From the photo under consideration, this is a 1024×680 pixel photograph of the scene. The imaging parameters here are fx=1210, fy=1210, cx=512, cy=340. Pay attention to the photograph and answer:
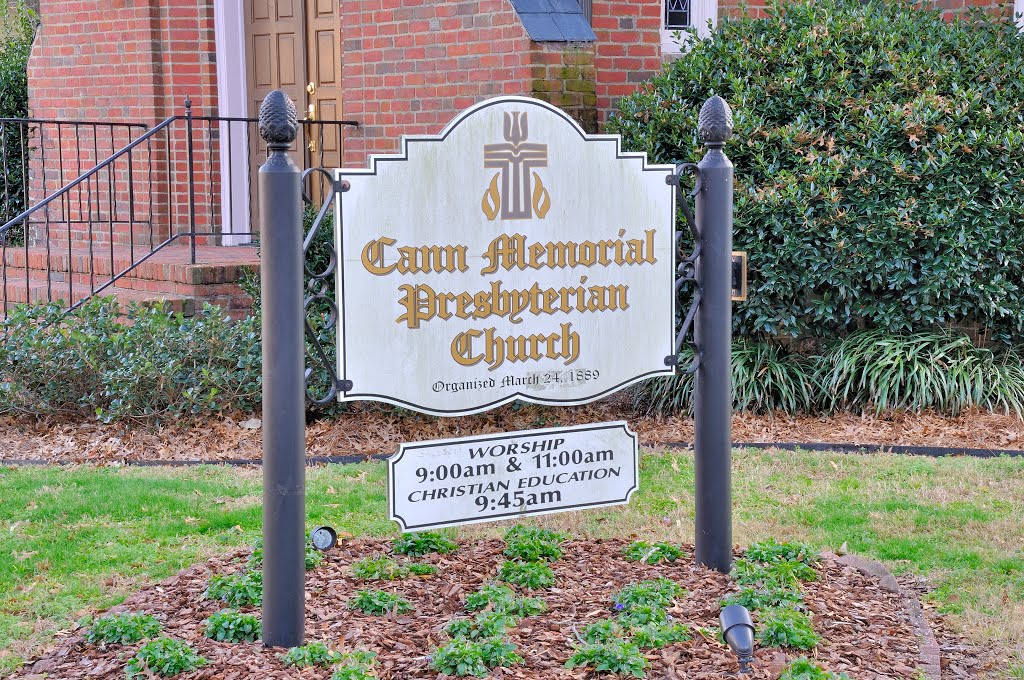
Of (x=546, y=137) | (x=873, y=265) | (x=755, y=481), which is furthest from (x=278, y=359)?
(x=873, y=265)

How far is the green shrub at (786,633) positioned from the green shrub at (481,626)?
0.76 meters

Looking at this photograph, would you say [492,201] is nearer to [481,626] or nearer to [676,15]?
[481,626]

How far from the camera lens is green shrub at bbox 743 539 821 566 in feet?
14.3

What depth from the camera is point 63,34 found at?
1111cm

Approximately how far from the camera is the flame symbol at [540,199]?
13.0 feet

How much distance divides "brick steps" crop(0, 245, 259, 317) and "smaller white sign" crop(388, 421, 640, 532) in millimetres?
4071

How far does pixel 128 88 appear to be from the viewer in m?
10.6

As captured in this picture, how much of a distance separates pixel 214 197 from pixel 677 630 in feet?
25.2

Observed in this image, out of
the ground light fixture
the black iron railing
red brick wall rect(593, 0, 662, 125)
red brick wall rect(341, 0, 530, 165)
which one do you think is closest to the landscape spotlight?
the ground light fixture

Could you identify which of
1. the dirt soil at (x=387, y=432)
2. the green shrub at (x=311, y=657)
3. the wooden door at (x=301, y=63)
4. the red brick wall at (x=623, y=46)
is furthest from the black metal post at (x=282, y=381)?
the wooden door at (x=301, y=63)

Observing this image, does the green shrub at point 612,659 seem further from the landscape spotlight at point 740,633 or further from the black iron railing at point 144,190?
the black iron railing at point 144,190

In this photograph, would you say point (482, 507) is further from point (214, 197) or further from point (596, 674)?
point (214, 197)

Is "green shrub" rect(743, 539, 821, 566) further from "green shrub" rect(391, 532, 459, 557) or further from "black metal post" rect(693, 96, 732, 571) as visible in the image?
"green shrub" rect(391, 532, 459, 557)

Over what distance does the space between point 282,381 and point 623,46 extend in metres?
5.82
